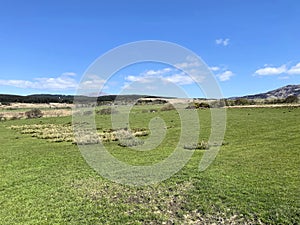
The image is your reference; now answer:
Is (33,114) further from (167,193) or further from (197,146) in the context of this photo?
(167,193)

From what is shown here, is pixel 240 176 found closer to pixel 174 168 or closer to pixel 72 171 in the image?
pixel 174 168

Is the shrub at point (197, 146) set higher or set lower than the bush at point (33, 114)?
higher

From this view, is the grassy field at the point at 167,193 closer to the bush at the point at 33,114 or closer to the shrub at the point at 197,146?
the shrub at the point at 197,146

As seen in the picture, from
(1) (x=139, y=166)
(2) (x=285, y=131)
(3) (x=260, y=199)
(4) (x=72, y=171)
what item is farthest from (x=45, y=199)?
(2) (x=285, y=131)

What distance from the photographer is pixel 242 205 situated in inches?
384

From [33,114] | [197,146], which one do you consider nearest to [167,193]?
[197,146]

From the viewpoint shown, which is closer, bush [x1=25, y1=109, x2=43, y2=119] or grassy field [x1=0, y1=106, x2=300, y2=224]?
grassy field [x1=0, y1=106, x2=300, y2=224]

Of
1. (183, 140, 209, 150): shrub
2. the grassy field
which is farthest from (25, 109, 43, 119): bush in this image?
(183, 140, 209, 150): shrub

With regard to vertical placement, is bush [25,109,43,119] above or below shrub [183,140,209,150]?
below

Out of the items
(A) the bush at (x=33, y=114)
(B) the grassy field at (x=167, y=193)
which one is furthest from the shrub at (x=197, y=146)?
(A) the bush at (x=33, y=114)

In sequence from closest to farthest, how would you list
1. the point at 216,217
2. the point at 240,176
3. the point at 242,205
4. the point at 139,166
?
the point at 216,217 < the point at 242,205 < the point at 240,176 < the point at 139,166

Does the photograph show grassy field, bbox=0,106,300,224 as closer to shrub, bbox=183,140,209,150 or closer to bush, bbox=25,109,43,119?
shrub, bbox=183,140,209,150

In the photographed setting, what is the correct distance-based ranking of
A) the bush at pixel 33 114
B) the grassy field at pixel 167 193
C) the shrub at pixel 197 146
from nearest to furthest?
the grassy field at pixel 167 193 < the shrub at pixel 197 146 < the bush at pixel 33 114

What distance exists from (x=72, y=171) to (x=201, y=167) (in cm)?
673
